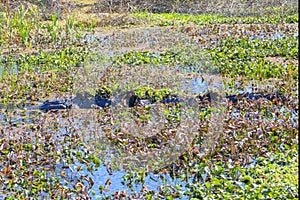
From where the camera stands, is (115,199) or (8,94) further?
(8,94)

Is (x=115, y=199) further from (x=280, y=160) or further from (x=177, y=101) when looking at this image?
(x=177, y=101)

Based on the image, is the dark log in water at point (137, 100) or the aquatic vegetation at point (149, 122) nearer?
the aquatic vegetation at point (149, 122)

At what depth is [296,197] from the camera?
4328 millimetres

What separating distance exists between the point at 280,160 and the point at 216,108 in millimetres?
1515

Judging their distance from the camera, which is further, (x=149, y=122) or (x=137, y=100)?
(x=137, y=100)

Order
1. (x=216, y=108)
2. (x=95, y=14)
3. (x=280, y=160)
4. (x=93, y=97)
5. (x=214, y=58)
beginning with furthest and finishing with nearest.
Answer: (x=95, y=14), (x=214, y=58), (x=93, y=97), (x=216, y=108), (x=280, y=160)

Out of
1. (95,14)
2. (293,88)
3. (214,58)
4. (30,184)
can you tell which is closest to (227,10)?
(95,14)

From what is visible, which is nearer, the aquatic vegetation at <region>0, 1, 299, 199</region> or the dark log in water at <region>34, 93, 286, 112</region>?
the aquatic vegetation at <region>0, 1, 299, 199</region>

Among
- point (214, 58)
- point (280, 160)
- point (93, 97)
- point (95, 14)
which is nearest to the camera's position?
point (280, 160)

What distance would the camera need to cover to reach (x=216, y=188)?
15.1 ft

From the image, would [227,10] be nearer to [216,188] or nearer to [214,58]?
[214,58]

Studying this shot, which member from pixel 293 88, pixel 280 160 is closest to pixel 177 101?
pixel 293 88

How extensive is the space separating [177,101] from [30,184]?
2.58m

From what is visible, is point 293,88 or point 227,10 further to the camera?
point 227,10
